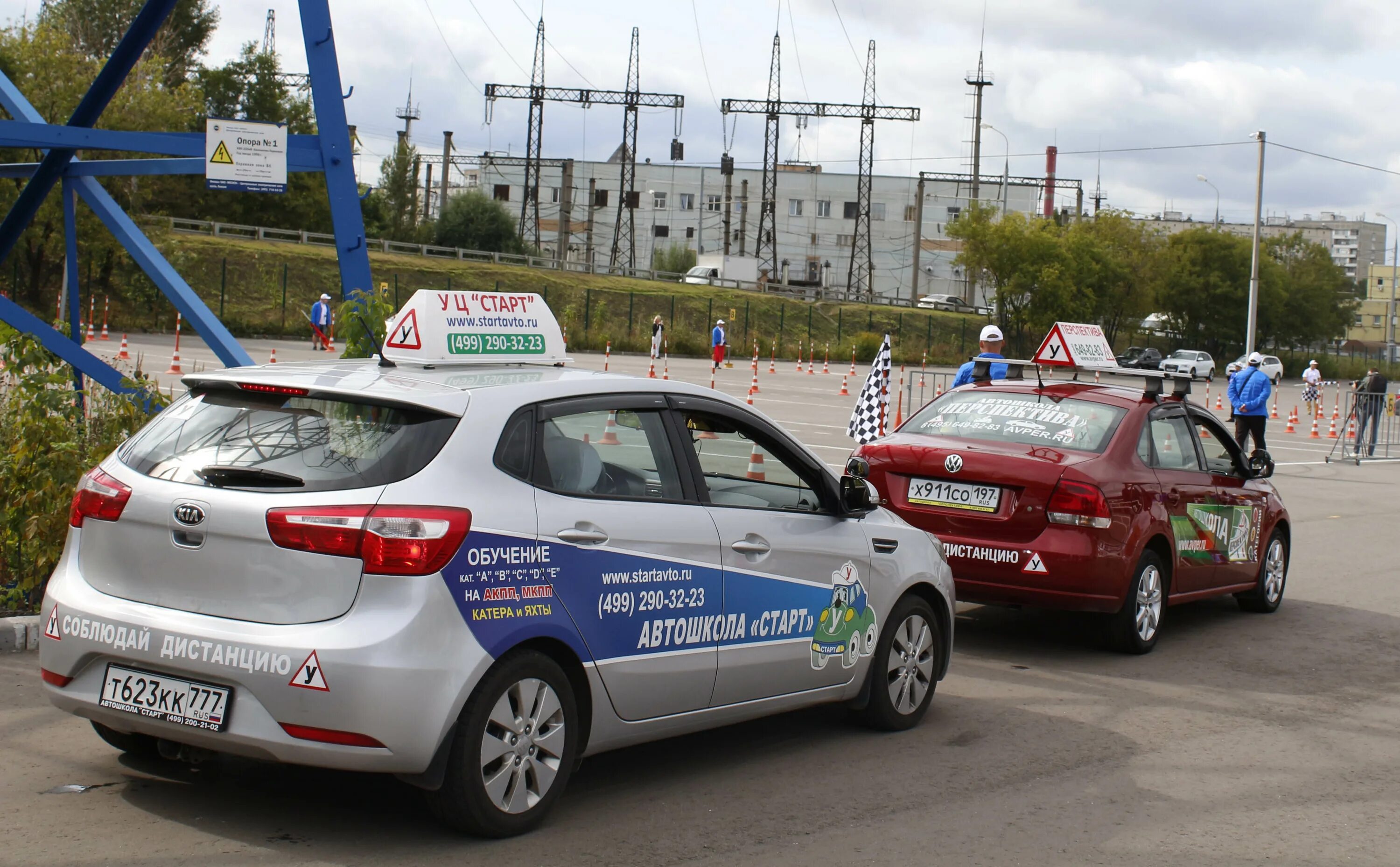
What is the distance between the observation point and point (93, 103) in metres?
9.88

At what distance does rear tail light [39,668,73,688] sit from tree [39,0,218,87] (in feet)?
236

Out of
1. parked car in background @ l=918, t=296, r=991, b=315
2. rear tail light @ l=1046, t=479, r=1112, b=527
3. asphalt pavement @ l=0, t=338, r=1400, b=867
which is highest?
parked car in background @ l=918, t=296, r=991, b=315

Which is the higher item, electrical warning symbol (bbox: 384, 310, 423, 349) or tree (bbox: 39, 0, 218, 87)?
tree (bbox: 39, 0, 218, 87)

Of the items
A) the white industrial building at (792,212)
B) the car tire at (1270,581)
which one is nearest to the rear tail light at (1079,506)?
the car tire at (1270,581)

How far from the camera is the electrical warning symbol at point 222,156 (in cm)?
950

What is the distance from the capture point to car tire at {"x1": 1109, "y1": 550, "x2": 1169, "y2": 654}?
823 cm

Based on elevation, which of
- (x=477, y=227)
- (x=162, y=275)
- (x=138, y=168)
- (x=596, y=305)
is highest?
(x=477, y=227)

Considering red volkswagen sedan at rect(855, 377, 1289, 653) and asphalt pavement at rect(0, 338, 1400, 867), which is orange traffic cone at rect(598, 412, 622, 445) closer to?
asphalt pavement at rect(0, 338, 1400, 867)

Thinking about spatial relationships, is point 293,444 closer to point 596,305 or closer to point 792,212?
point 596,305

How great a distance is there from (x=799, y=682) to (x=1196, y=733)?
2.22 m

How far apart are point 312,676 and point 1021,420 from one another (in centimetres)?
559

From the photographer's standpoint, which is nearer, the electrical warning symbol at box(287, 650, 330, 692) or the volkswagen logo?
the electrical warning symbol at box(287, 650, 330, 692)

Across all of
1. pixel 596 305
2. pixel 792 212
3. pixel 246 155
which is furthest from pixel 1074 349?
pixel 792 212

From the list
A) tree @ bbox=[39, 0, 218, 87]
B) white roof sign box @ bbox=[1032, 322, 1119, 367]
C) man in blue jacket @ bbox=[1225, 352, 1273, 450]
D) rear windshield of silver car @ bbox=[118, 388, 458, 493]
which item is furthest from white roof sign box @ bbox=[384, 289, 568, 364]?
tree @ bbox=[39, 0, 218, 87]
